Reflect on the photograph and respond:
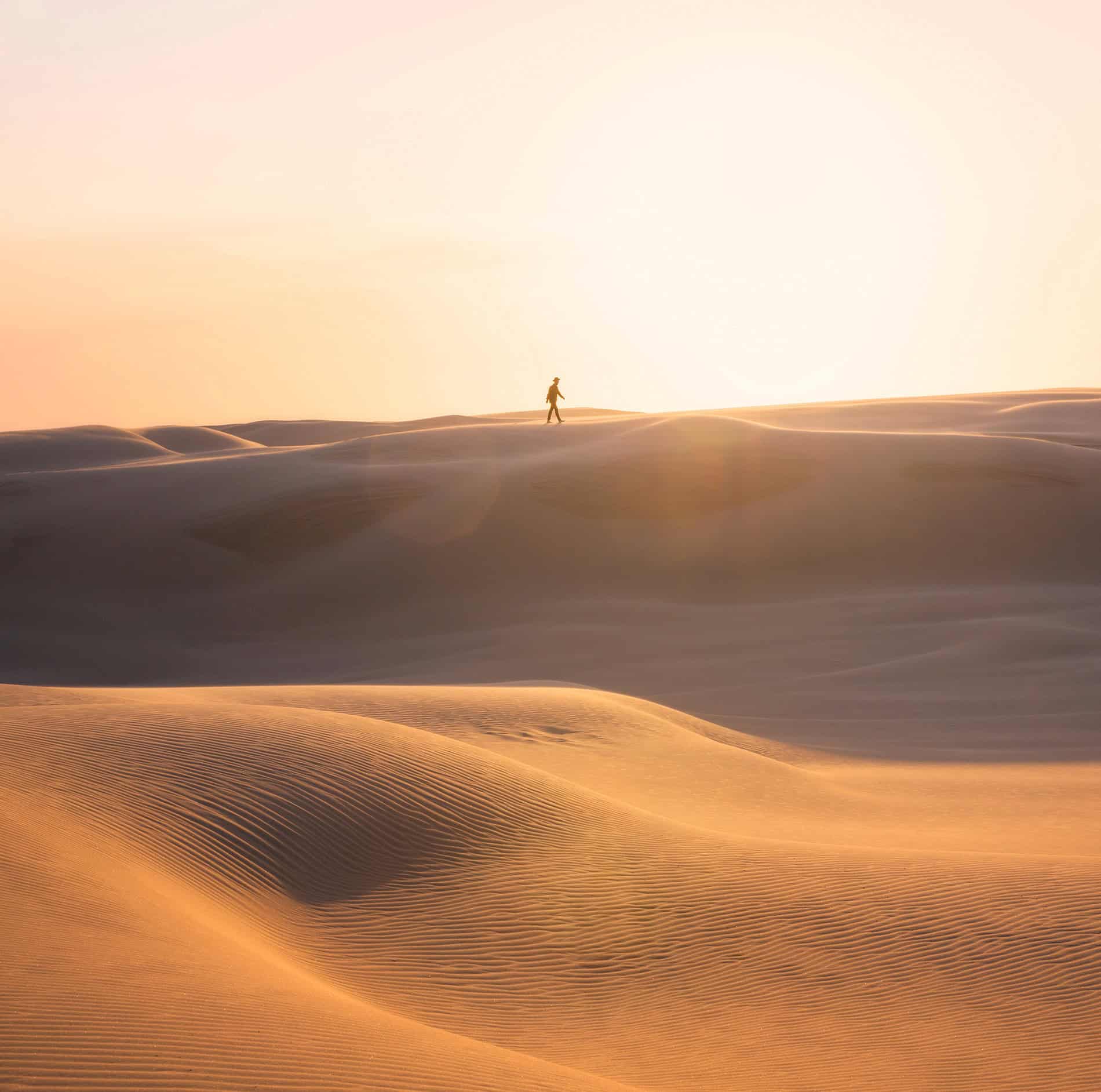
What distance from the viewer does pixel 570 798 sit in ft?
30.4

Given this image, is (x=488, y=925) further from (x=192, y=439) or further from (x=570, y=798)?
(x=192, y=439)

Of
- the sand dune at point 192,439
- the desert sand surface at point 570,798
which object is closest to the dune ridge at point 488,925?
the desert sand surface at point 570,798

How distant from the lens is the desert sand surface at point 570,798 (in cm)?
525

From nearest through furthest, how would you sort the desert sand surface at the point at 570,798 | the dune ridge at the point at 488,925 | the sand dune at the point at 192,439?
1. the dune ridge at the point at 488,925
2. the desert sand surface at the point at 570,798
3. the sand dune at the point at 192,439

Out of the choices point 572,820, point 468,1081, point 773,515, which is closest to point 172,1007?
point 468,1081

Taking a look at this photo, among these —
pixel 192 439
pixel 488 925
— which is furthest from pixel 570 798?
pixel 192 439

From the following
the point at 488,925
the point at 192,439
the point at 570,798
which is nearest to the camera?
the point at 488,925

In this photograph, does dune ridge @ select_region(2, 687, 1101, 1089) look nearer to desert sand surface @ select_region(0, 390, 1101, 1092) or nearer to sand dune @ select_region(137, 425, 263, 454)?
desert sand surface @ select_region(0, 390, 1101, 1092)

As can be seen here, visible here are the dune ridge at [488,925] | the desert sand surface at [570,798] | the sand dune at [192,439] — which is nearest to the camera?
the dune ridge at [488,925]

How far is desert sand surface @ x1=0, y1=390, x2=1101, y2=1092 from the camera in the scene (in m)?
5.25

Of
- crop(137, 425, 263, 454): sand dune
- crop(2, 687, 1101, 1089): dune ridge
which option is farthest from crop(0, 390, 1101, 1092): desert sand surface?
crop(137, 425, 263, 454): sand dune

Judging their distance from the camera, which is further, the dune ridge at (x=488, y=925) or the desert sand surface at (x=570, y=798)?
the desert sand surface at (x=570, y=798)

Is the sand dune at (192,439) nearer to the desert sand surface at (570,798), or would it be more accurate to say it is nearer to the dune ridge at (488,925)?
the desert sand surface at (570,798)

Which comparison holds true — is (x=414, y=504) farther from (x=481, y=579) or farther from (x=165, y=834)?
(x=165, y=834)
